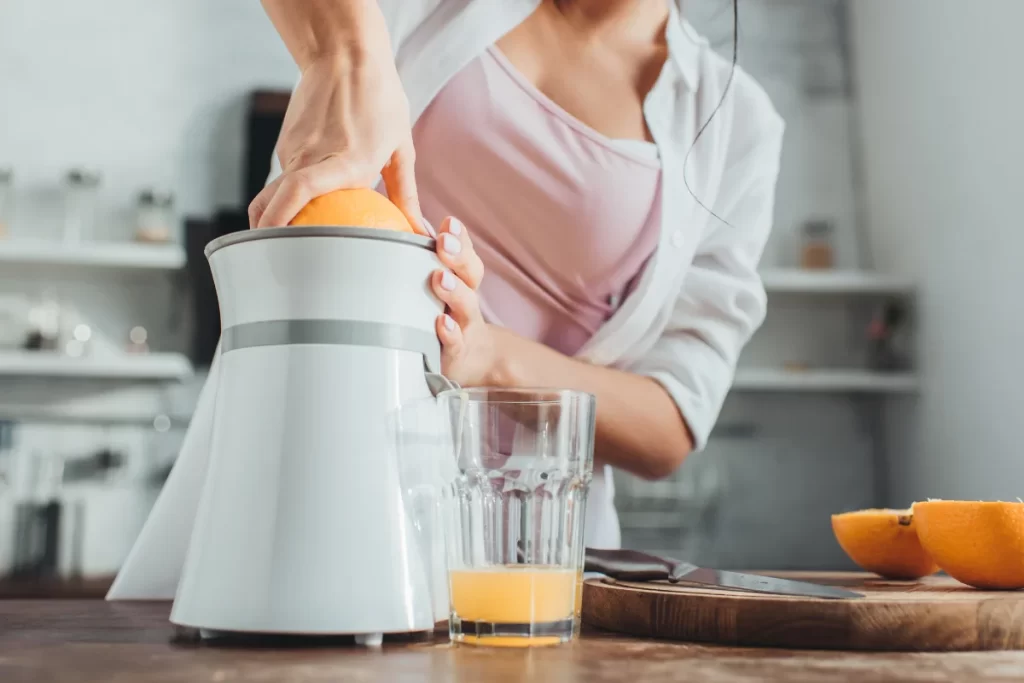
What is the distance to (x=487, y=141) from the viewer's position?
3.43ft

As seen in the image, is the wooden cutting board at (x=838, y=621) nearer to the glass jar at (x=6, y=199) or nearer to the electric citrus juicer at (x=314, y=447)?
the electric citrus juicer at (x=314, y=447)

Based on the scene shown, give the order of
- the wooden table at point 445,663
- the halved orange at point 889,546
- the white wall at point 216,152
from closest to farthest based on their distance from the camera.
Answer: the wooden table at point 445,663 < the halved orange at point 889,546 < the white wall at point 216,152

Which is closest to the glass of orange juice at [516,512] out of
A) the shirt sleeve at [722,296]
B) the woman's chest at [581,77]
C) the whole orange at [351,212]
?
the whole orange at [351,212]

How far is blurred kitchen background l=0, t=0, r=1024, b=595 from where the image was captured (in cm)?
242

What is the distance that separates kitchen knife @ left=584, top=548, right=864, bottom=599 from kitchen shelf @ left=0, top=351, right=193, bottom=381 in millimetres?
1965

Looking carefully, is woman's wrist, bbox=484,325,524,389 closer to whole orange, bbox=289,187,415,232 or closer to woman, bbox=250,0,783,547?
woman, bbox=250,0,783,547

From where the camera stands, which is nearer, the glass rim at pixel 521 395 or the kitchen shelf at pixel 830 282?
the glass rim at pixel 521 395

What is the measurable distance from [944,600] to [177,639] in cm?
38

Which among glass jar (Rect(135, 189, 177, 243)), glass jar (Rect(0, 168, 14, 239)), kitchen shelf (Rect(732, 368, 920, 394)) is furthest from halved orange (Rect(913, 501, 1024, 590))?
glass jar (Rect(0, 168, 14, 239))

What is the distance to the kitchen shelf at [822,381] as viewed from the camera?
106 inches

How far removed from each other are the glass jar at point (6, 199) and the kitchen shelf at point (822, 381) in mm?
1972

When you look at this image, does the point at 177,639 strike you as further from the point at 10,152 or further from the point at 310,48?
the point at 10,152

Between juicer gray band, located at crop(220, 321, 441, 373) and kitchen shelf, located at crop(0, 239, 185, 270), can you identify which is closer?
juicer gray band, located at crop(220, 321, 441, 373)

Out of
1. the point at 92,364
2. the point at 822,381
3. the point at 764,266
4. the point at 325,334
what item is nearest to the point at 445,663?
the point at 325,334
